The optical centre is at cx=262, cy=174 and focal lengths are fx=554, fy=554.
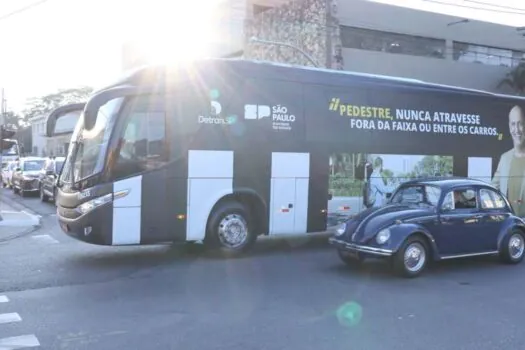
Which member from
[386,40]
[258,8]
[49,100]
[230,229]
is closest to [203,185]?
[230,229]

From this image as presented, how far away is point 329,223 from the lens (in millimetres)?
11531

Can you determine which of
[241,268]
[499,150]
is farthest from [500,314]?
[499,150]

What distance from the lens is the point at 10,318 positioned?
20.4 feet

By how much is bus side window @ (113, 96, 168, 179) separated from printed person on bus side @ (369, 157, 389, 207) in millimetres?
4833

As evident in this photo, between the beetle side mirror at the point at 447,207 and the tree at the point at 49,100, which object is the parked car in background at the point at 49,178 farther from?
the tree at the point at 49,100

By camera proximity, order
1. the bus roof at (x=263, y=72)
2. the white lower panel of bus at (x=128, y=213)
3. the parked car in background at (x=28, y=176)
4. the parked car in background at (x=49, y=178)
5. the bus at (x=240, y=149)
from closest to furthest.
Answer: the white lower panel of bus at (x=128, y=213)
the bus at (x=240, y=149)
the bus roof at (x=263, y=72)
the parked car in background at (x=49, y=178)
the parked car in background at (x=28, y=176)

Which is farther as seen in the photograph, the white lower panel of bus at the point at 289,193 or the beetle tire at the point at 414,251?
the white lower panel of bus at the point at 289,193

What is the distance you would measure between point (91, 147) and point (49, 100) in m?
112

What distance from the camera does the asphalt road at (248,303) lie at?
559cm

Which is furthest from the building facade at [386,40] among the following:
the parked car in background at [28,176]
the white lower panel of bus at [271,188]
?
the white lower panel of bus at [271,188]

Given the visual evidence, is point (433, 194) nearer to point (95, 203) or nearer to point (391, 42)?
point (95, 203)

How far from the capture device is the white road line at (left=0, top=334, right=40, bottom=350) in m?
5.29

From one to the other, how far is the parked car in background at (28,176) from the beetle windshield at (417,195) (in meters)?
20.0

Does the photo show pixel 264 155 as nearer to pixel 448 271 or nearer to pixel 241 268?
pixel 241 268
